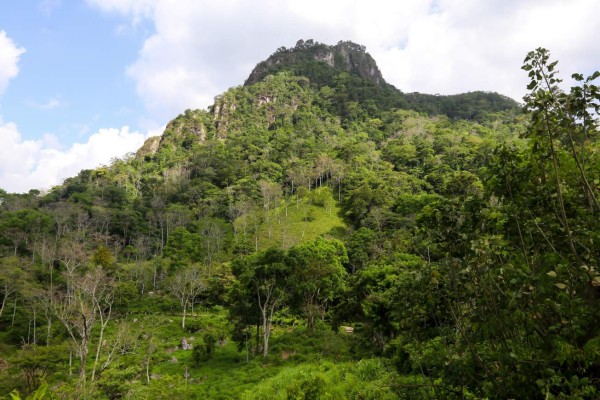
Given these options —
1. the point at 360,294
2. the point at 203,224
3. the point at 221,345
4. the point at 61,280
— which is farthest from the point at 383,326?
the point at 203,224

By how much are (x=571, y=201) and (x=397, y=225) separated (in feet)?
156

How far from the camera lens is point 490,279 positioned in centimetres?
373

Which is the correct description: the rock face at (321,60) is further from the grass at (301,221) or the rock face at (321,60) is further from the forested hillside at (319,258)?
the grass at (301,221)

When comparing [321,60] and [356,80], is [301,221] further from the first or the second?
[321,60]

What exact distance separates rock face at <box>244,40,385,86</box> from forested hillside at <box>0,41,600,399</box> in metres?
21.1

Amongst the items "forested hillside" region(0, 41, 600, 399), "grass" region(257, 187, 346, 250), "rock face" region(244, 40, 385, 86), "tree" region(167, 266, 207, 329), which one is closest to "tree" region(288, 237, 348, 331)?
"forested hillside" region(0, 41, 600, 399)

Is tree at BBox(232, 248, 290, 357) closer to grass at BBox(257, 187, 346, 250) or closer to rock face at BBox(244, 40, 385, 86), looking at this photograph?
grass at BBox(257, 187, 346, 250)

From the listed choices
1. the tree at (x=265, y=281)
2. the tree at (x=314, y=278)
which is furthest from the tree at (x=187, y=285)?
the tree at (x=265, y=281)

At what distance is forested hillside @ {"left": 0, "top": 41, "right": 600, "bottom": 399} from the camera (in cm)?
376

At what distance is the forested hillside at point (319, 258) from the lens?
3.76 m

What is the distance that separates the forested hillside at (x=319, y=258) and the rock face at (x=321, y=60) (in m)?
21.1

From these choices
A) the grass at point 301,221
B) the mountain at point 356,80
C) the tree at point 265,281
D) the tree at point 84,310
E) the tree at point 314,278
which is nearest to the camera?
the tree at point 84,310

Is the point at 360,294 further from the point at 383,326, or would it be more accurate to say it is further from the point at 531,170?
the point at 531,170

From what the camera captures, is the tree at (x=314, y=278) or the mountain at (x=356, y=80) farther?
the mountain at (x=356, y=80)
